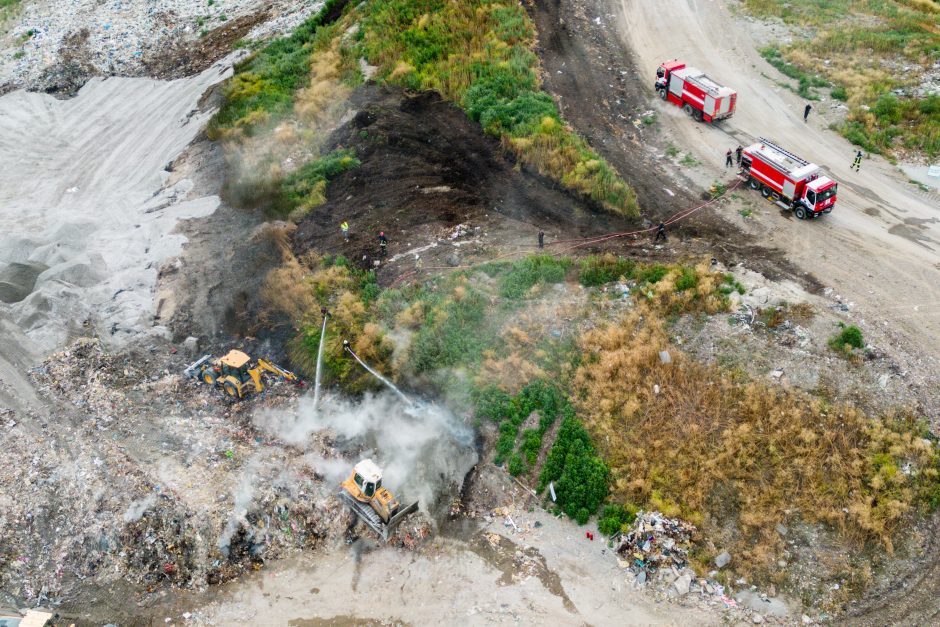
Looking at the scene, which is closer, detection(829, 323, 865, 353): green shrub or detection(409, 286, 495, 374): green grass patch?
detection(829, 323, 865, 353): green shrub

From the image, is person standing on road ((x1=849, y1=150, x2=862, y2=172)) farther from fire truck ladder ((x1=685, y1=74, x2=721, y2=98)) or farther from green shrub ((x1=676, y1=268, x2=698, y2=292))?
green shrub ((x1=676, y1=268, x2=698, y2=292))

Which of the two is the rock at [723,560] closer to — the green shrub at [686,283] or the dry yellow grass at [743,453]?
the dry yellow grass at [743,453]

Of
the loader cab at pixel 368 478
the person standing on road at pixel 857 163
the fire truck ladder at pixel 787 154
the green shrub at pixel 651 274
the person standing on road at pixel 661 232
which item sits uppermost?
the fire truck ladder at pixel 787 154

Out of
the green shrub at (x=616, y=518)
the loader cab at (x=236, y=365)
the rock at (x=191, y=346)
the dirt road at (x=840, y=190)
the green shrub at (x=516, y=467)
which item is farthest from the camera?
the rock at (x=191, y=346)

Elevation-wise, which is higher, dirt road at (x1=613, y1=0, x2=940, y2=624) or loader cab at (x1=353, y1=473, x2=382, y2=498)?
dirt road at (x1=613, y1=0, x2=940, y2=624)

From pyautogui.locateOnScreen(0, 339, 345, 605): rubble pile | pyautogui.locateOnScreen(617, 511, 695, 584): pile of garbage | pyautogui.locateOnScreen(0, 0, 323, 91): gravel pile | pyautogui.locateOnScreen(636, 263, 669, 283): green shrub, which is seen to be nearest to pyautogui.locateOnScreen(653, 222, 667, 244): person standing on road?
pyautogui.locateOnScreen(636, 263, 669, 283): green shrub

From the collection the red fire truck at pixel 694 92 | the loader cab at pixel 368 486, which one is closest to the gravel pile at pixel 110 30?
the red fire truck at pixel 694 92
